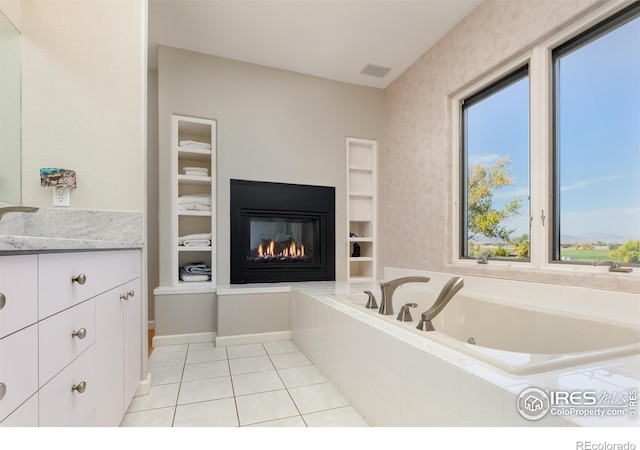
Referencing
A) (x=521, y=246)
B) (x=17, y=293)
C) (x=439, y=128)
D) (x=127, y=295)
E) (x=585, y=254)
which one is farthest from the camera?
(x=439, y=128)

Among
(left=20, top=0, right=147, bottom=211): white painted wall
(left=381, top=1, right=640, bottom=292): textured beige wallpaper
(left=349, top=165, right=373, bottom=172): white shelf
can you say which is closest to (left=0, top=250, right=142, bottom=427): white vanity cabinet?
(left=20, top=0, right=147, bottom=211): white painted wall

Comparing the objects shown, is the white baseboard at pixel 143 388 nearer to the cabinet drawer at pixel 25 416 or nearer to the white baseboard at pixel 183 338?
the white baseboard at pixel 183 338

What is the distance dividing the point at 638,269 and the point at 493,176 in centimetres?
110

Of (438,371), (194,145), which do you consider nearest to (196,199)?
(194,145)

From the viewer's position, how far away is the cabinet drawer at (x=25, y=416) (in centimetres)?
60

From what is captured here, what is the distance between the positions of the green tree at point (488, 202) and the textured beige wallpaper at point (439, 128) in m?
0.17

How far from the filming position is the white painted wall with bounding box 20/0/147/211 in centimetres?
154

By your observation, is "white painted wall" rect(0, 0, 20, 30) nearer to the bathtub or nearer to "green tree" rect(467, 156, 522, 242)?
the bathtub

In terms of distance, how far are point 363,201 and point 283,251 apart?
1110 millimetres

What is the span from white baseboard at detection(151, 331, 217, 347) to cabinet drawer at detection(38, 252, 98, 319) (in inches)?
67.3

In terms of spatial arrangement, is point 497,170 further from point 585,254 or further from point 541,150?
point 585,254

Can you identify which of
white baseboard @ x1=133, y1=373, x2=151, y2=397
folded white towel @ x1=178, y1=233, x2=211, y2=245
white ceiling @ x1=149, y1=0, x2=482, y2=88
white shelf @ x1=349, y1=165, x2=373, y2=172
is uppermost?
white ceiling @ x1=149, y1=0, x2=482, y2=88

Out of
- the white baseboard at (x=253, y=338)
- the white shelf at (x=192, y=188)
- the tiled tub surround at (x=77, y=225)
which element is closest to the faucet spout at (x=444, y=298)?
the tiled tub surround at (x=77, y=225)

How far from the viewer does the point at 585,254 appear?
5.78 ft
